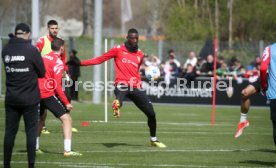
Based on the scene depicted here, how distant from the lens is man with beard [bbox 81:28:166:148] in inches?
639

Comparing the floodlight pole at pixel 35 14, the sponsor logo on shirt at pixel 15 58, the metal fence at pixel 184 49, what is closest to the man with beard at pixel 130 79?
the sponsor logo on shirt at pixel 15 58

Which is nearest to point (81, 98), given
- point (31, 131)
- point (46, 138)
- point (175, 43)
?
point (175, 43)

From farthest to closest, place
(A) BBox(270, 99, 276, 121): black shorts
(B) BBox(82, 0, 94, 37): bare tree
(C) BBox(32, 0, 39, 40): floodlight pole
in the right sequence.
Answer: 1. (B) BBox(82, 0, 94, 37): bare tree
2. (C) BBox(32, 0, 39, 40): floodlight pole
3. (A) BBox(270, 99, 276, 121): black shorts

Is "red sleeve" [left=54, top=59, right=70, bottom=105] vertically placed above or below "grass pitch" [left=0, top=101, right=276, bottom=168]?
above

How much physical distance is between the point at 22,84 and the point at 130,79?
4.77 m

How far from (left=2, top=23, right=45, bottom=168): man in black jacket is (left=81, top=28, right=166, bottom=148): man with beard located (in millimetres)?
4082

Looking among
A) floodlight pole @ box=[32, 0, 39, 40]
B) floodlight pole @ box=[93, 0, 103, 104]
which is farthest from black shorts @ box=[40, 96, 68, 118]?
floodlight pole @ box=[93, 0, 103, 104]

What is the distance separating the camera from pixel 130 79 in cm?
1641

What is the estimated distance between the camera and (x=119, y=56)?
16.5 metres

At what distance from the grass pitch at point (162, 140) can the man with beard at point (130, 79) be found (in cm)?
62

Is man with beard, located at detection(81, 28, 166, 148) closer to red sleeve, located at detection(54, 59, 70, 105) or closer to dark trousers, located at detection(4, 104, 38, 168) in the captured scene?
red sleeve, located at detection(54, 59, 70, 105)

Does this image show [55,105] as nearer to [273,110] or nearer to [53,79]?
[53,79]

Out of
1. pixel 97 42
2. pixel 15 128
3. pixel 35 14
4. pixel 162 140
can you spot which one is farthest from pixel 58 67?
pixel 97 42

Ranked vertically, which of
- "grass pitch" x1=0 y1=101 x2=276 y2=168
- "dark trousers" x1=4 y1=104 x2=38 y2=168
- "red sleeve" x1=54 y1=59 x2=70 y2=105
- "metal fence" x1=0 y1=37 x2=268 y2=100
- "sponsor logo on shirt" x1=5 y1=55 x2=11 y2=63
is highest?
"metal fence" x1=0 y1=37 x2=268 y2=100
